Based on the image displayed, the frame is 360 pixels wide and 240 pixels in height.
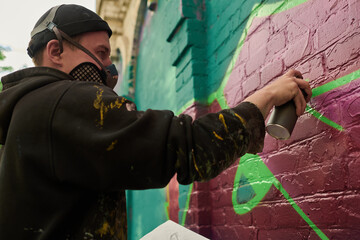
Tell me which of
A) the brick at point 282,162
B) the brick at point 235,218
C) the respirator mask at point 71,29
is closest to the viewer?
the respirator mask at point 71,29

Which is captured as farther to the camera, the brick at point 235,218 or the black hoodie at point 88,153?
the brick at point 235,218

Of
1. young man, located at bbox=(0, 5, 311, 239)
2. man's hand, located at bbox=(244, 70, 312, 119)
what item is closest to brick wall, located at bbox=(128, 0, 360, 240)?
man's hand, located at bbox=(244, 70, 312, 119)

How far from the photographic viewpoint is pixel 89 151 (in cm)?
90

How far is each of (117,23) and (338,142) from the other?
197 inches

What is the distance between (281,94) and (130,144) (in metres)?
0.56

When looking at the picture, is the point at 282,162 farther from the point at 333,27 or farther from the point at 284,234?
the point at 333,27

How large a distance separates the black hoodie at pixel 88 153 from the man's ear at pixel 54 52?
33 centimetres

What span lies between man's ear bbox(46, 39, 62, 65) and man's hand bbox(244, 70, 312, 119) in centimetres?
76

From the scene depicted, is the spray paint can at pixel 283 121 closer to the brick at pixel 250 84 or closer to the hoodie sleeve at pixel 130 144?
the hoodie sleeve at pixel 130 144

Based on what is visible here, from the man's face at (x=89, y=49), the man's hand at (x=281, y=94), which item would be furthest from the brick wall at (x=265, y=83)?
the man's face at (x=89, y=49)

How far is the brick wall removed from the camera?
1.17 m

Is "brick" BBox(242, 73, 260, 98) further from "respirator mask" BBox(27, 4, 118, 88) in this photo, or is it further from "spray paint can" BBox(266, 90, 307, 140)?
"respirator mask" BBox(27, 4, 118, 88)

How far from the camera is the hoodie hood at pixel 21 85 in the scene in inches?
39.8

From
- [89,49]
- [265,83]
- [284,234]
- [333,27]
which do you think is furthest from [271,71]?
[89,49]
